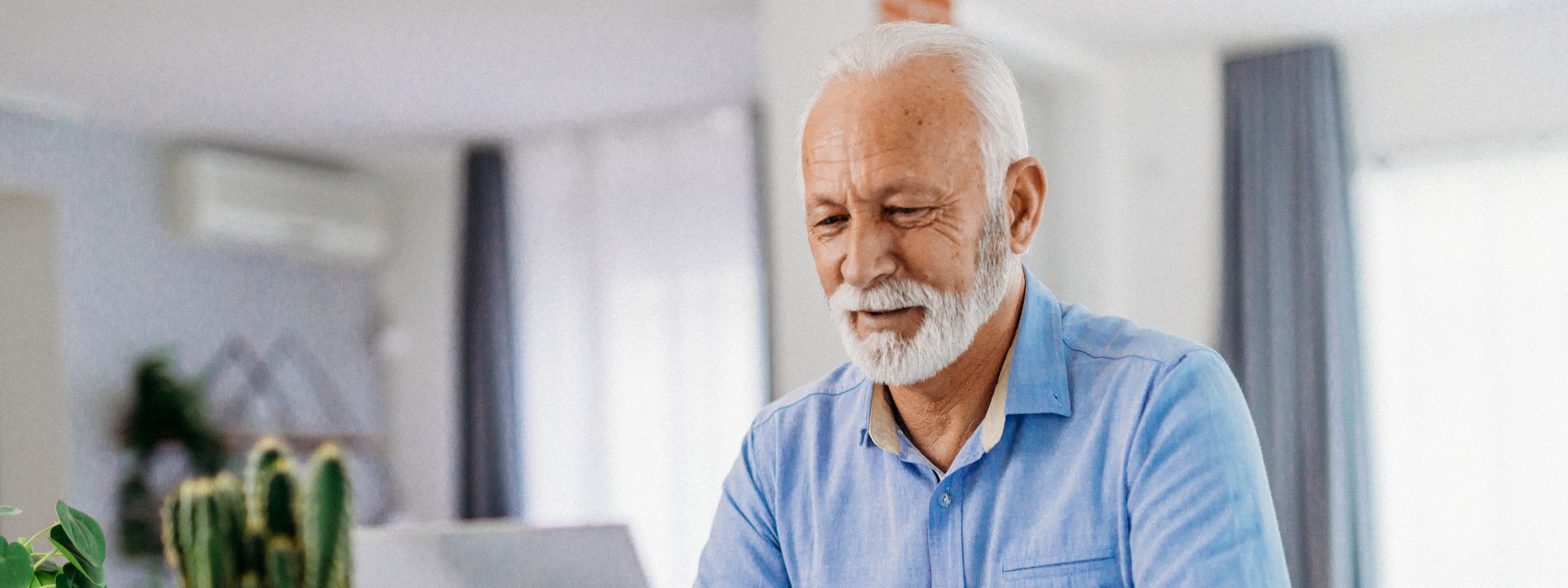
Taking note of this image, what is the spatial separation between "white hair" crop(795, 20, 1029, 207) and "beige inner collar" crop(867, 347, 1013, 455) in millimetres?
172

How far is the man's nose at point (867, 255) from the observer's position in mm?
1182

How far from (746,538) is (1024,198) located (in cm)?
45

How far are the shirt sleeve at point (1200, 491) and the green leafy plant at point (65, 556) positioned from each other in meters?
0.91

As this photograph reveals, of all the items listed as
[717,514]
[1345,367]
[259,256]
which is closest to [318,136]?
[259,256]

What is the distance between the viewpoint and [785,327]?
11.7 feet

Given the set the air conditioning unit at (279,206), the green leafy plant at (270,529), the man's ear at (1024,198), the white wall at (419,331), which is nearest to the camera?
the green leafy plant at (270,529)

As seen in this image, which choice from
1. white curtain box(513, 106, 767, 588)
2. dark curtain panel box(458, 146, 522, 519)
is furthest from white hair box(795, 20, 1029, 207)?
dark curtain panel box(458, 146, 522, 519)

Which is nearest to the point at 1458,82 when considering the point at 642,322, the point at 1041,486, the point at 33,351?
the point at 642,322

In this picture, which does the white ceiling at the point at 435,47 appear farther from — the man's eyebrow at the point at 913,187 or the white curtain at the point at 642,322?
the man's eyebrow at the point at 913,187

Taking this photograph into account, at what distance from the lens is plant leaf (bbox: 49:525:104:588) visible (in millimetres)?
1218

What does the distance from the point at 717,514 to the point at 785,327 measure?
2157 mm

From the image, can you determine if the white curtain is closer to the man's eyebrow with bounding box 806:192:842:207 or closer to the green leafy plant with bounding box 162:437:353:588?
the man's eyebrow with bounding box 806:192:842:207

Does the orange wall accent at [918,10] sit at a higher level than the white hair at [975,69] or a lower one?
higher

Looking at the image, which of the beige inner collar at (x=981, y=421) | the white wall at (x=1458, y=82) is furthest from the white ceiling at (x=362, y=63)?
the beige inner collar at (x=981, y=421)
